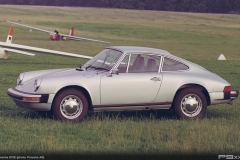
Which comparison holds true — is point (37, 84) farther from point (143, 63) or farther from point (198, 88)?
point (198, 88)

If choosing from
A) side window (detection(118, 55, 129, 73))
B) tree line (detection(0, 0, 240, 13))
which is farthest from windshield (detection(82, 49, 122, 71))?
tree line (detection(0, 0, 240, 13))

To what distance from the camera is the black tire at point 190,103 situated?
9680 mm

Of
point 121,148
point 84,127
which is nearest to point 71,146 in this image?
point 121,148

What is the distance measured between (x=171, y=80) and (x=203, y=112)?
732 millimetres

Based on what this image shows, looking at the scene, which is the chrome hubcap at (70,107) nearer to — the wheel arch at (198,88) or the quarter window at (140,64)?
the quarter window at (140,64)

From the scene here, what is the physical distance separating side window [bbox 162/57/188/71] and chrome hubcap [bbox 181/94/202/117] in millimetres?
555

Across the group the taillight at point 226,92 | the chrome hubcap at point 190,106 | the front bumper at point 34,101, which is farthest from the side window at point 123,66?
the taillight at point 226,92

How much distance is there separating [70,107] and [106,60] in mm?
1187

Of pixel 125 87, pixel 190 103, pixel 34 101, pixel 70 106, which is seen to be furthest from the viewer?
pixel 190 103

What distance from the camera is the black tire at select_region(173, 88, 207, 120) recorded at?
9.68m

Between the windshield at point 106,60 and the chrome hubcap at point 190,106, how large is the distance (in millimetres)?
1290

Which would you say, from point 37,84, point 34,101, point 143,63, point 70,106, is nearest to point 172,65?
point 143,63

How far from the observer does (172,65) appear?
10023 millimetres

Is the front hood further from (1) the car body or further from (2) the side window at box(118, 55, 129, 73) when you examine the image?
(2) the side window at box(118, 55, 129, 73)
